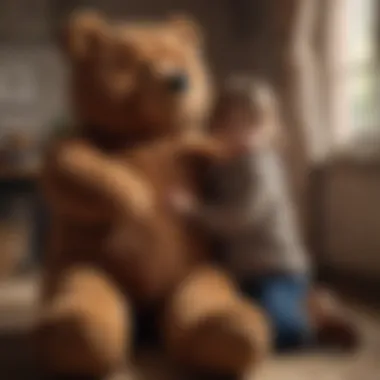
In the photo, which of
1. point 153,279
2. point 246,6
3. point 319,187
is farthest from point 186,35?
point 246,6

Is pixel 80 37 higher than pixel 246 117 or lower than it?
higher

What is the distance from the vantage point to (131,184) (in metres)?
1.35

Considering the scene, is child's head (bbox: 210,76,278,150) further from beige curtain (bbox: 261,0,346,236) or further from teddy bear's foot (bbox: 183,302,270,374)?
beige curtain (bbox: 261,0,346,236)

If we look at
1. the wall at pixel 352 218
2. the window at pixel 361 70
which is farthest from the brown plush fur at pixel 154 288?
the window at pixel 361 70

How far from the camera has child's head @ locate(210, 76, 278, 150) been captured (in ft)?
4.86

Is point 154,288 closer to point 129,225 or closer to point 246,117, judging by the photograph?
point 129,225

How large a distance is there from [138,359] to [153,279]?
15 cm

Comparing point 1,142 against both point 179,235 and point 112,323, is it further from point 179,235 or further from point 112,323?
point 112,323

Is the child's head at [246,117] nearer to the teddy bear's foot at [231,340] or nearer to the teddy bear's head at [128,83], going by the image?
the teddy bear's head at [128,83]

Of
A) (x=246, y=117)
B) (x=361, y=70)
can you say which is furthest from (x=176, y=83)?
(x=361, y=70)

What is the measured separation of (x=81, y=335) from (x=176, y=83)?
581mm

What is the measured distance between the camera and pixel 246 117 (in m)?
1.49

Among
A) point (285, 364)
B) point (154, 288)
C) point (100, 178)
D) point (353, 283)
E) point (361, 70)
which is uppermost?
point (100, 178)

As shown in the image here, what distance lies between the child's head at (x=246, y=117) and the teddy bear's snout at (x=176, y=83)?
109 mm
